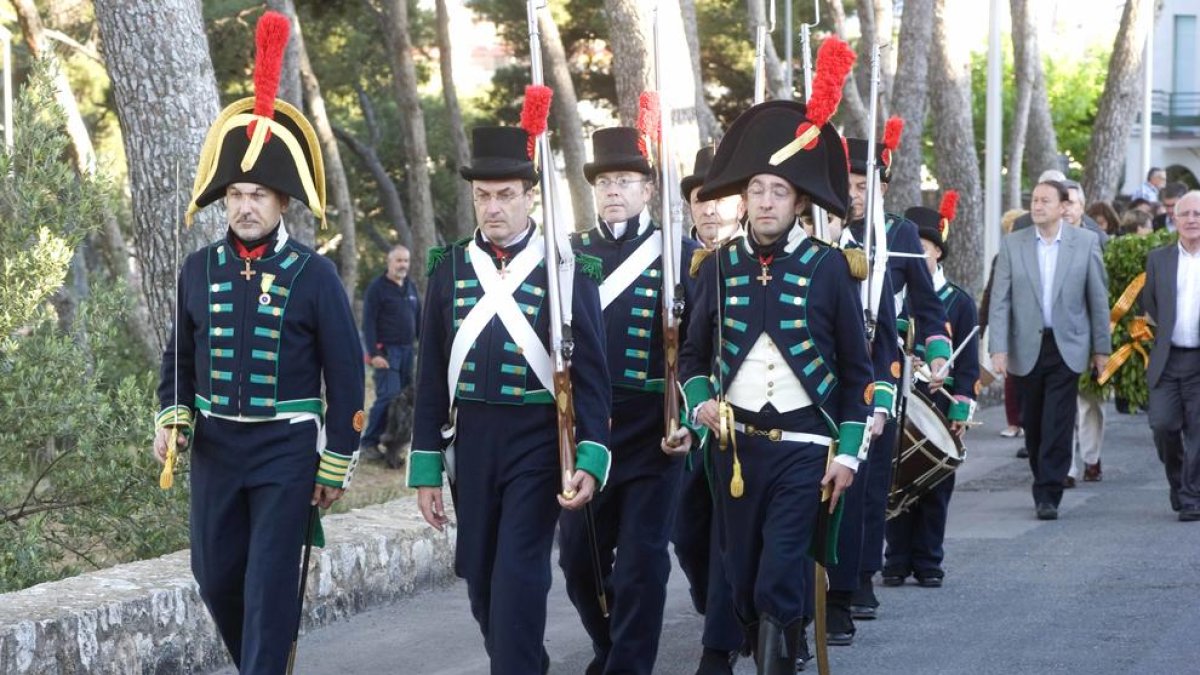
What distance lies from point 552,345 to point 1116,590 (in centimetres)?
438

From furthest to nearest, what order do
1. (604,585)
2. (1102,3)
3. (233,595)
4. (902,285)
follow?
(1102,3)
(902,285)
(604,585)
(233,595)

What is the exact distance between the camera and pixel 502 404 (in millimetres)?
6574

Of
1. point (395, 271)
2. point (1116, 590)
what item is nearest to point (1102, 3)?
point (395, 271)

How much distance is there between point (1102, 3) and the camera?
70.9 metres

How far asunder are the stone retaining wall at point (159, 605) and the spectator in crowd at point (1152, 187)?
14.9 meters

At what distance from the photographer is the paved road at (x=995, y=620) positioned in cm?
820

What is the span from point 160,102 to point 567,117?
14763mm

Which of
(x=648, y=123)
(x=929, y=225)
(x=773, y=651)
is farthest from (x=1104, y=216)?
(x=773, y=651)

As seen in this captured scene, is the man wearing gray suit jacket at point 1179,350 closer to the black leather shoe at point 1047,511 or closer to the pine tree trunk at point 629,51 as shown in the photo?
the black leather shoe at point 1047,511

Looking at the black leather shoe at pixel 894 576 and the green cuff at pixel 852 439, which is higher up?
the green cuff at pixel 852 439

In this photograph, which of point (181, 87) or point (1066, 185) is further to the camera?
point (1066, 185)

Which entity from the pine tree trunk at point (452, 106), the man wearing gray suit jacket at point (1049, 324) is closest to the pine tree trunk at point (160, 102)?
the man wearing gray suit jacket at point (1049, 324)

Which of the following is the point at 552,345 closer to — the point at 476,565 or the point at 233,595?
the point at 476,565

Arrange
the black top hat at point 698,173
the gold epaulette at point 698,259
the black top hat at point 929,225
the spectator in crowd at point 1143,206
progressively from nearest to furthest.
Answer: the gold epaulette at point 698,259 → the black top hat at point 698,173 → the black top hat at point 929,225 → the spectator in crowd at point 1143,206
